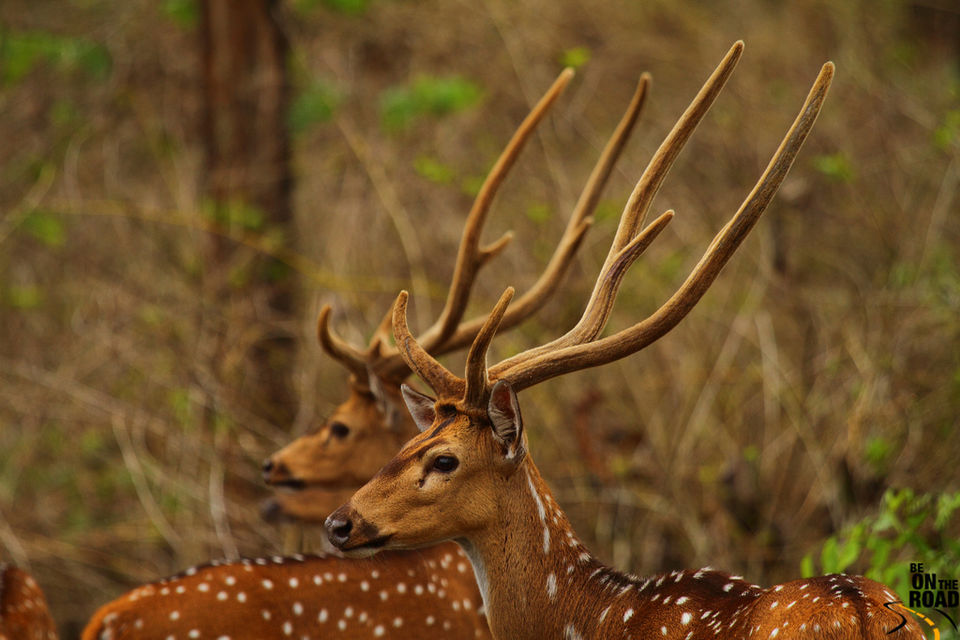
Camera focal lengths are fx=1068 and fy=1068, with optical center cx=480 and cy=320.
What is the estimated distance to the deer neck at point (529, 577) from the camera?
10.2 ft

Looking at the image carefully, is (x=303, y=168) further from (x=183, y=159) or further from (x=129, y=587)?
(x=129, y=587)

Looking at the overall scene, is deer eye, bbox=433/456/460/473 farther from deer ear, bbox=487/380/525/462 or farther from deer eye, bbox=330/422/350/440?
deer eye, bbox=330/422/350/440

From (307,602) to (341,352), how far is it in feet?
3.97

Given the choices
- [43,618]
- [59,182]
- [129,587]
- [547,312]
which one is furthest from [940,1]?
[43,618]

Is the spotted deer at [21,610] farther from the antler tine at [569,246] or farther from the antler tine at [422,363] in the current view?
the antler tine at [569,246]

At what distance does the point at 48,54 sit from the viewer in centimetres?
792

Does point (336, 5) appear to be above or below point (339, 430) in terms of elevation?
above

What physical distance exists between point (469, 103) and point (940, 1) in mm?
5909

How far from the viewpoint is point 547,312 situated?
708cm

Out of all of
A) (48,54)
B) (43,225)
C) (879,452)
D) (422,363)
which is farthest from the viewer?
(48,54)

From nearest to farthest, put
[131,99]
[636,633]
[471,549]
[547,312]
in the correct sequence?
[636,633] < [471,549] < [547,312] < [131,99]

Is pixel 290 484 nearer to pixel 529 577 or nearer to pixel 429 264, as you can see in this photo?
pixel 529 577

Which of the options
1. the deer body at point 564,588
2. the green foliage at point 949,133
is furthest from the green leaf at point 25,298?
the green foliage at point 949,133

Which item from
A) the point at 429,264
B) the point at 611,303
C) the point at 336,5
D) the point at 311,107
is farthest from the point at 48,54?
the point at 611,303
